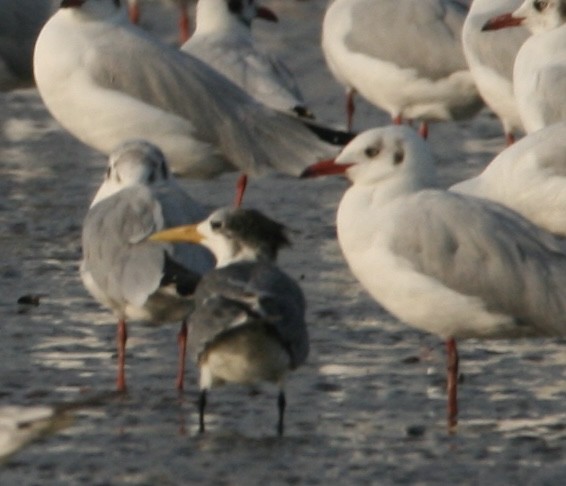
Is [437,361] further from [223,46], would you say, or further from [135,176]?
[223,46]

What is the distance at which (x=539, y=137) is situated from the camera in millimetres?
9562

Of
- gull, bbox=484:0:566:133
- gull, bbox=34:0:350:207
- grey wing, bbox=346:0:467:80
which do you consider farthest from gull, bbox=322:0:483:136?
gull, bbox=34:0:350:207

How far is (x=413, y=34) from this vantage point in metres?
12.7

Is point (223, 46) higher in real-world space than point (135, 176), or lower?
higher

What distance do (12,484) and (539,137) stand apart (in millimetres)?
3836

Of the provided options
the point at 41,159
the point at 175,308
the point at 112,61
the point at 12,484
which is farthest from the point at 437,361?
the point at 41,159

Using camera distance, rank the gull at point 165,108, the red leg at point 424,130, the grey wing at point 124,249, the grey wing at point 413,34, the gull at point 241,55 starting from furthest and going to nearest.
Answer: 1. the red leg at point 424,130
2. the grey wing at point 413,34
3. the gull at point 241,55
4. the gull at point 165,108
5. the grey wing at point 124,249

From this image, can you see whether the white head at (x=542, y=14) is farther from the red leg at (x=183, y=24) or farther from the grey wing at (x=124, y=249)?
the red leg at (x=183, y=24)

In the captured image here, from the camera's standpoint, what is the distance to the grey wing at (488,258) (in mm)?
7578

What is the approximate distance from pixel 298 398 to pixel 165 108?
3303 millimetres

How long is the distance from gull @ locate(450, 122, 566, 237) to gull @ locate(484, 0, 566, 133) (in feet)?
3.65

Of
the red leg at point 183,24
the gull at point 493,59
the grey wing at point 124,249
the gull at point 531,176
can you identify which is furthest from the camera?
the red leg at point 183,24

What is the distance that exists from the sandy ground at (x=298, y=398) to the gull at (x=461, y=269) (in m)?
0.29

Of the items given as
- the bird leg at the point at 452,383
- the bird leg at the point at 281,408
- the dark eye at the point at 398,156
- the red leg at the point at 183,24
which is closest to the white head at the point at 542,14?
the dark eye at the point at 398,156
